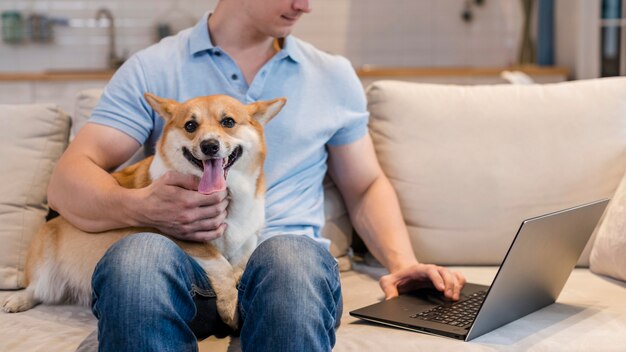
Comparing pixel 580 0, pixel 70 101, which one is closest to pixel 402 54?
pixel 580 0

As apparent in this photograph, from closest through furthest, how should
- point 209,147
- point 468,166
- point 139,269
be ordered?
point 139,269 < point 209,147 < point 468,166

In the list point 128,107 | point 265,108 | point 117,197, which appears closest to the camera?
point 117,197

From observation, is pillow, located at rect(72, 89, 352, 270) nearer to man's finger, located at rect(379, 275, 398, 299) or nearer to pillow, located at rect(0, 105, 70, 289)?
pillow, located at rect(0, 105, 70, 289)

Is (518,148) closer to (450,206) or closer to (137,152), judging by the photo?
(450,206)

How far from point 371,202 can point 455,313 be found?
445 millimetres

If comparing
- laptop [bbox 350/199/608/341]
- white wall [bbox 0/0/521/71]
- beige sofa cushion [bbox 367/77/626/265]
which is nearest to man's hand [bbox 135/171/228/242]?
laptop [bbox 350/199/608/341]

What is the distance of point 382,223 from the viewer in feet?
6.03

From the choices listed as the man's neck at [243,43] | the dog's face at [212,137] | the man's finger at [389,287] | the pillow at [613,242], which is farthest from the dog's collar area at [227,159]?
the pillow at [613,242]

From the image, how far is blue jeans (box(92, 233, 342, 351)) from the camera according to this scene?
1188 mm

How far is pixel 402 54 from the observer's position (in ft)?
16.0

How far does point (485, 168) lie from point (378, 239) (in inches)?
14.0

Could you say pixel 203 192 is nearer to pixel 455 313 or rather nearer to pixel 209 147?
pixel 209 147

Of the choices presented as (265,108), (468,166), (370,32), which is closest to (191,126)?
(265,108)

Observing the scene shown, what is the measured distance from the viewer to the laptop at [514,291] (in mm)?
1343
